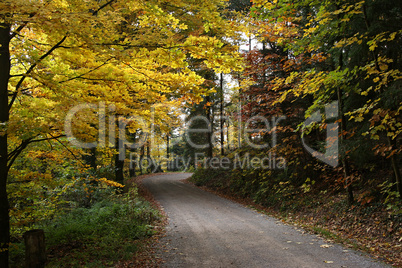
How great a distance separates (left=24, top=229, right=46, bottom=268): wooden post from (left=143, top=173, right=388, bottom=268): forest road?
2589mm

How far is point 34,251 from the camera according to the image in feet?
16.8

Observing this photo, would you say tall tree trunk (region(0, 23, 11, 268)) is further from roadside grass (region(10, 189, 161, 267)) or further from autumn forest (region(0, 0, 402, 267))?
roadside grass (region(10, 189, 161, 267))

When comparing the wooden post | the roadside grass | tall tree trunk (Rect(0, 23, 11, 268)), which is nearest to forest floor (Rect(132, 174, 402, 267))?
the roadside grass

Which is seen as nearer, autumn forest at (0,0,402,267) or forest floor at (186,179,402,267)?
autumn forest at (0,0,402,267)

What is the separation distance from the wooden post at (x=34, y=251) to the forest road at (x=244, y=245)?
8.50ft

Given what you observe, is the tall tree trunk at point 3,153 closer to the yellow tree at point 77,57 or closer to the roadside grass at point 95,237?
the yellow tree at point 77,57

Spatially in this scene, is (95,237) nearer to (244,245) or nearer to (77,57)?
(244,245)

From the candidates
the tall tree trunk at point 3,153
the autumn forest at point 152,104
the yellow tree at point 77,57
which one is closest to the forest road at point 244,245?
the autumn forest at point 152,104

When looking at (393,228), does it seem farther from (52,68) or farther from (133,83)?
(52,68)

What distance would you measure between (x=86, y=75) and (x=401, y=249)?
7950 millimetres

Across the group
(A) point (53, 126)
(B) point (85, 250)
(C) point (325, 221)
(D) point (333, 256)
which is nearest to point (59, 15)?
(A) point (53, 126)

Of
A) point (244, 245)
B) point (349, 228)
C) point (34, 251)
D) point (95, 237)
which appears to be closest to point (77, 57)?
point (34, 251)

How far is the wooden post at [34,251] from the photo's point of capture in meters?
5.09

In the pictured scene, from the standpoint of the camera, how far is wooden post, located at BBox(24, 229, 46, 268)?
5094 mm
